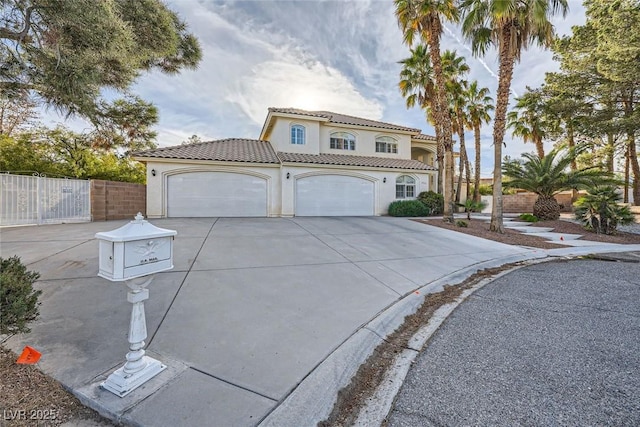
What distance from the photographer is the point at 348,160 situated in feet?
58.4

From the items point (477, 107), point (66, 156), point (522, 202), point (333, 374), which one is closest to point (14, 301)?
point (333, 374)

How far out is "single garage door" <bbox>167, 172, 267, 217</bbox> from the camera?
46.9 ft

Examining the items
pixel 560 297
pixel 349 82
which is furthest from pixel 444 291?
pixel 349 82

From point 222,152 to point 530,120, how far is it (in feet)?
86.1

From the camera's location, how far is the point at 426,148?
971 inches

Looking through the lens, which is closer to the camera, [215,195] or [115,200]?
[115,200]

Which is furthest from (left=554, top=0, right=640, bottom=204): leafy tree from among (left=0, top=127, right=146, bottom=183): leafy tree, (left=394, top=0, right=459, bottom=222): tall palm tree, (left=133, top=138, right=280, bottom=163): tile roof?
(left=0, top=127, right=146, bottom=183): leafy tree

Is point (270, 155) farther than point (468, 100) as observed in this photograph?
No

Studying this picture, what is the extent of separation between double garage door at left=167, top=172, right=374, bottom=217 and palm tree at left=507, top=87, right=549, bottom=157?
54.8 feet

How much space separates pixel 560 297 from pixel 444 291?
1984 millimetres

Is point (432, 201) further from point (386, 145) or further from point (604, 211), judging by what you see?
point (604, 211)

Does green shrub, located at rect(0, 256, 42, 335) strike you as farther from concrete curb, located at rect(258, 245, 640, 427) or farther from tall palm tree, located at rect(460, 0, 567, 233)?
tall palm tree, located at rect(460, 0, 567, 233)

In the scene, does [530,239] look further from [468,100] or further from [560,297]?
[468,100]

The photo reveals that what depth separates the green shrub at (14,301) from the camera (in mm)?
2342
